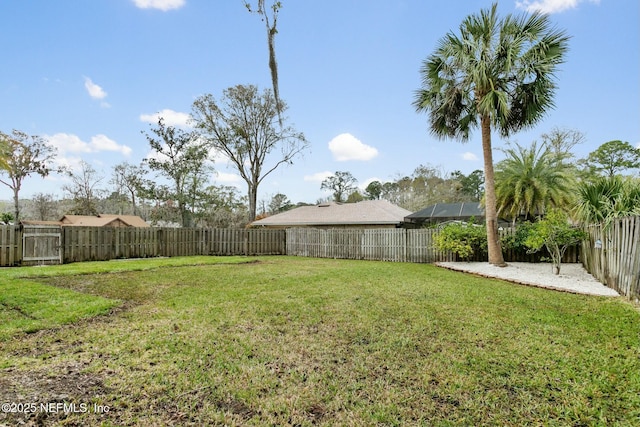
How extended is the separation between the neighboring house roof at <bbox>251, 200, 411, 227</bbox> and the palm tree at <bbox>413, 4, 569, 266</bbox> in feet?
26.7

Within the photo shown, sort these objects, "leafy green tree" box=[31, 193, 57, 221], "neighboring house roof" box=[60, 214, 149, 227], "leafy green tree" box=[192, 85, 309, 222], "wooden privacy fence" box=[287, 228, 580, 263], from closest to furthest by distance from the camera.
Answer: "wooden privacy fence" box=[287, 228, 580, 263]
"leafy green tree" box=[192, 85, 309, 222]
"neighboring house roof" box=[60, 214, 149, 227]
"leafy green tree" box=[31, 193, 57, 221]

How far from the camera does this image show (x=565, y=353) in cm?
300

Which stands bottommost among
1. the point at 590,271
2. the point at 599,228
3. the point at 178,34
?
the point at 590,271

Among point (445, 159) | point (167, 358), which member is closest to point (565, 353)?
point (167, 358)

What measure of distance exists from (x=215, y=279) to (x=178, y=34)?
26.6 ft

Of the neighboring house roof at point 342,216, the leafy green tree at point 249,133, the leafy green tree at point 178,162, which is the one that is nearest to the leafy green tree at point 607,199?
the neighboring house roof at point 342,216

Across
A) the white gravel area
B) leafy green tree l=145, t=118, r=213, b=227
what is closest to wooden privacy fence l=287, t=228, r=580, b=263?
the white gravel area

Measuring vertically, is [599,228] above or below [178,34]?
below

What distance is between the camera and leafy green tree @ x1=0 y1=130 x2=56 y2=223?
2753 centimetres

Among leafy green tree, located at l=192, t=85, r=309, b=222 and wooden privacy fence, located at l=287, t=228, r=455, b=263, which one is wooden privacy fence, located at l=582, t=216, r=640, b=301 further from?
leafy green tree, located at l=192, t=85, r=309, b=222

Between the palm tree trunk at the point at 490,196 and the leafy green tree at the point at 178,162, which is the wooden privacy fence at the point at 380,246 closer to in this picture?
the palm tree trunk at the point at 490,196

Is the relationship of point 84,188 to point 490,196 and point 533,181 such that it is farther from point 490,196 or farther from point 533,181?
point 533,181

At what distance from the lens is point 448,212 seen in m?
18.9

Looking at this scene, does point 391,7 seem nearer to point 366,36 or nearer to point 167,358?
point 366,36
